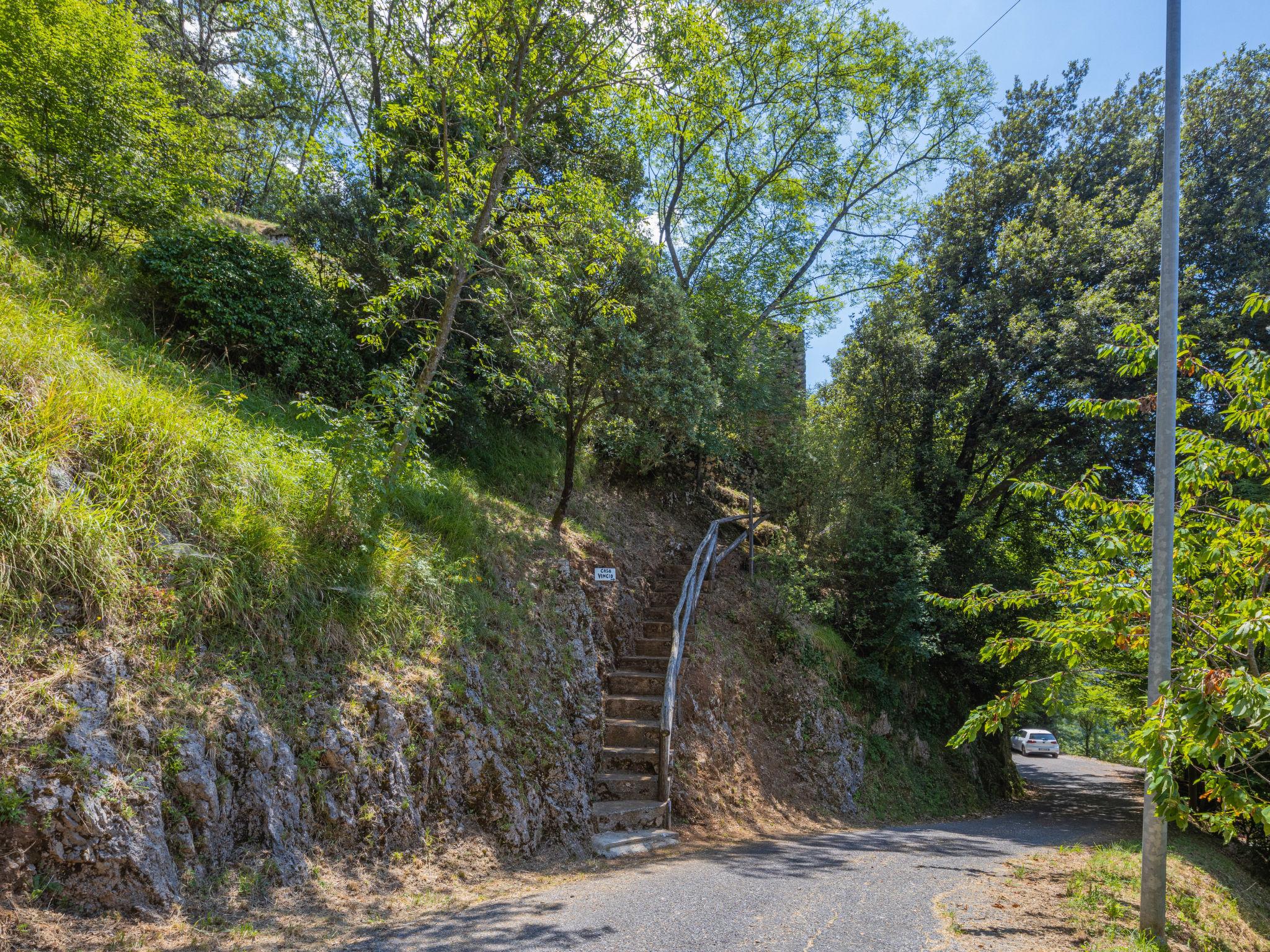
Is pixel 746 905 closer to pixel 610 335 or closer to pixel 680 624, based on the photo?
pixel 680 624

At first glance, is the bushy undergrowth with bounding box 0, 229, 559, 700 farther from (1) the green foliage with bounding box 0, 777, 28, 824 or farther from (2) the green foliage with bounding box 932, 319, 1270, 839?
(2) the green foliage with bounding box 932, 319, 1270, 839

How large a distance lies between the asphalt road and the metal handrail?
107 centimetres

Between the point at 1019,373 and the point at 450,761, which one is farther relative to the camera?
the point at 1019,373

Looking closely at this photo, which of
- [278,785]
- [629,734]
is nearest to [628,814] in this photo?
[629,734]

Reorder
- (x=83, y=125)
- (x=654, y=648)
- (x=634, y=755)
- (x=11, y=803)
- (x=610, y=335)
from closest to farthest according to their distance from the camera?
1. (x=11, y=803)
2. (x=83, y=125)
3. (x=634, y=755)
4. (x=610, y=335)
5. (x=654, y=648)

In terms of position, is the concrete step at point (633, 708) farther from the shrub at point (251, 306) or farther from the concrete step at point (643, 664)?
the shrub at point (251, 306)

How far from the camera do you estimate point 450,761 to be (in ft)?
19.6

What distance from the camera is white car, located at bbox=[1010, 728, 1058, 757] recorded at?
31.7m

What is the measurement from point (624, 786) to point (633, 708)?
1.15 meters

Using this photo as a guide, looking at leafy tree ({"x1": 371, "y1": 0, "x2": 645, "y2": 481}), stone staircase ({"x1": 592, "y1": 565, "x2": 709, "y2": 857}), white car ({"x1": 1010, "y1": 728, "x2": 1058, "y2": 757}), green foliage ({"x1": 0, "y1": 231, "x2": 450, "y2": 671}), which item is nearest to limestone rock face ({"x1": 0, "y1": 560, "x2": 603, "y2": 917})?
stone staircase ({"x1": 592, "y1": 565, "x2": 709, "y2": 857})

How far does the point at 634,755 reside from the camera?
812 centimetres

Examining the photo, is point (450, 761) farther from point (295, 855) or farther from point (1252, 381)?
point (1252, 381)

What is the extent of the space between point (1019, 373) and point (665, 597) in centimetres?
995

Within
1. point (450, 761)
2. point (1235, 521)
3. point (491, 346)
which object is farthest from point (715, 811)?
point (491, 346)
